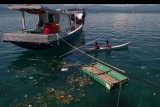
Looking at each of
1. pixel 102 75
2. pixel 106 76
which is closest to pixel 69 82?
pixel 102 75

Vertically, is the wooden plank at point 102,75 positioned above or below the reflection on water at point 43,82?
above

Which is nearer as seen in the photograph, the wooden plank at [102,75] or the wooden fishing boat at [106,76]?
the wooden fishing boat at [106,76]

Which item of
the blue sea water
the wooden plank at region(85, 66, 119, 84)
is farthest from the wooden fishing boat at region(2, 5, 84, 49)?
the wooden plank at region(85, 66, 119, 84)

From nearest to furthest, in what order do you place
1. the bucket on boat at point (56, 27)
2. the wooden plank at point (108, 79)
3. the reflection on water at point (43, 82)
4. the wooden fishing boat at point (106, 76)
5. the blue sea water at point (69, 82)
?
the blue sea water at point (69, 82)
the reflection on water at point (43, 82)
the wooden fishing boat at point (106, 76)
the wooden plank at point (108, 79)
the bucket on boat at point (56, 27)

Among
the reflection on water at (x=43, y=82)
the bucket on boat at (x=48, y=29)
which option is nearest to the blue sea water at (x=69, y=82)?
the reflection on water at (x=43, y=82)

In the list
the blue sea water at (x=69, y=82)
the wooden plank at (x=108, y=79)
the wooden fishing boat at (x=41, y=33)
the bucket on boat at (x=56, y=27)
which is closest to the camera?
the blue sea water at (x=69, y=82)

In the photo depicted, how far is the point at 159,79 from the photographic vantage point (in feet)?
51.3

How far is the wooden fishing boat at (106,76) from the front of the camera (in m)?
13.4

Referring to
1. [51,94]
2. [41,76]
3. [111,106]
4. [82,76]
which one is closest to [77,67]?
[82,76]

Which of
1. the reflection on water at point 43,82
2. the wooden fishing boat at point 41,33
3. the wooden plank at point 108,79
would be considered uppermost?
the wooden fishing boat at point 41,33

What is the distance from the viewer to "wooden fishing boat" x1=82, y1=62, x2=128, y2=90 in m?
13.4

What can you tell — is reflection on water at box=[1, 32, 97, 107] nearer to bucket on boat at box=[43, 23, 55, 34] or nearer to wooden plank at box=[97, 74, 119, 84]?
wooden plank at box=[97, 74, 119, 84]

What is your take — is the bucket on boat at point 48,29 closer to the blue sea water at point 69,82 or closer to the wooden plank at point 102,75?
the blue sea water at point 69,82

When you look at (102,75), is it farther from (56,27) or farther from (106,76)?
(56,27)
